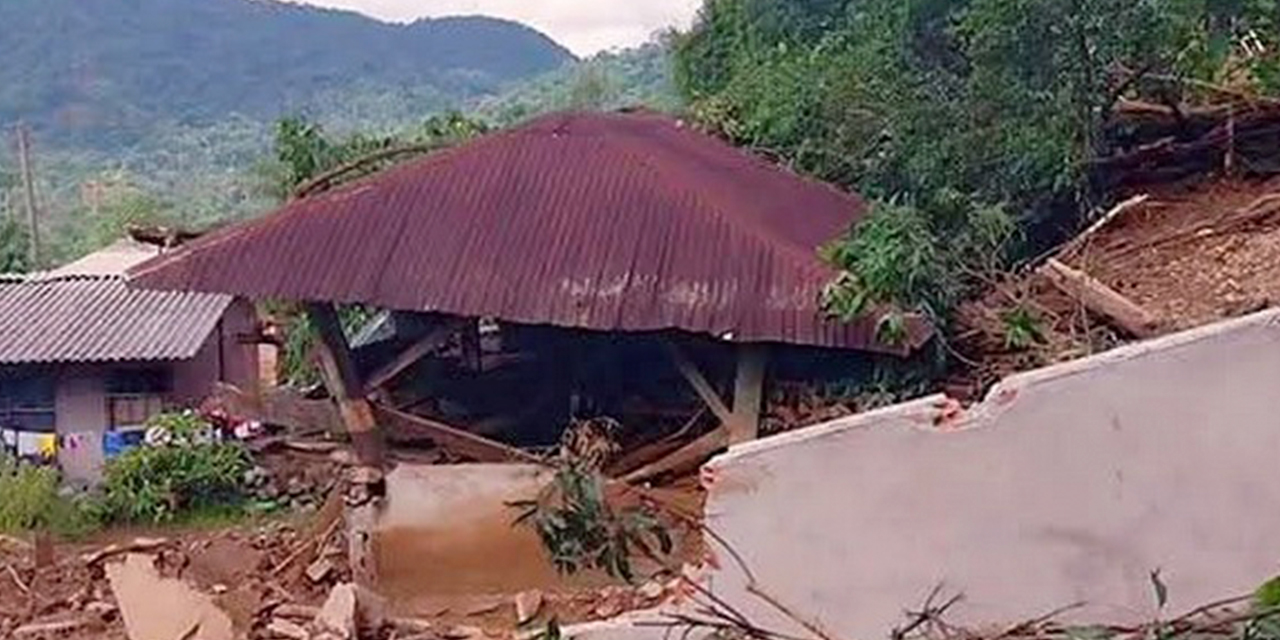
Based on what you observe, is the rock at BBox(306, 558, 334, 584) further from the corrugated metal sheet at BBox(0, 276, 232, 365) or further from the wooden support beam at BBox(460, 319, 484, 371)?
the corrugated metal sheet at BBox(0, 276, 232, 365)

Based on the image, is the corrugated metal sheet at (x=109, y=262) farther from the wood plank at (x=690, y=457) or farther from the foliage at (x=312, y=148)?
the wood plank at (x=690, y=457)

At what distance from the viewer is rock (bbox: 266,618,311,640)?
8086 mm

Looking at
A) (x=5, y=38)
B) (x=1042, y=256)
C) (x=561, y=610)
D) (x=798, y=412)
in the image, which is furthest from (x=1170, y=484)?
(x=5, y=38)

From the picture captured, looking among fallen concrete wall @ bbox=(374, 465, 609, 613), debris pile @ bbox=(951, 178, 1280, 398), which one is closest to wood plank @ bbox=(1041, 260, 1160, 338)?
debris pile @ bbox=(951, 178, 1280, 398)

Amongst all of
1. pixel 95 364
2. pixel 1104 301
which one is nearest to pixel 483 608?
pixel 1104 301

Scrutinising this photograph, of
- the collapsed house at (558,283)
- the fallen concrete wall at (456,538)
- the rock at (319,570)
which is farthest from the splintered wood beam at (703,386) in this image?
the rock at (319,570)

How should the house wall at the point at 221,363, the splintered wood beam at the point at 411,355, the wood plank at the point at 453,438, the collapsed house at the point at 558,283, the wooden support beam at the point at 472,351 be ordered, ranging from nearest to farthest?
the collapsed house at the point at 558,283, the wood plank at the point at 453,438, the splintered wood beam at the point at 411,355, the wooden support beam at the point at 472,351, the house wall at the point at 221,363

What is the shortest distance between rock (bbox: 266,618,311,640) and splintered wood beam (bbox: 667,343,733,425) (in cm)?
296

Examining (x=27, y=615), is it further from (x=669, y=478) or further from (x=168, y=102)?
(x=168, y=102)

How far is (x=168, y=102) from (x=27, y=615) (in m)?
80.9

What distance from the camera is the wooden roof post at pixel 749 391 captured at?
32.9 ft

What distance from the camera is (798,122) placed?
13453 mm

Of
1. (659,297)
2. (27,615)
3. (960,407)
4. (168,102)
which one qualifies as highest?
(168,102)

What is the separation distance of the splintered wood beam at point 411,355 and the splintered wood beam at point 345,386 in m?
0.16
